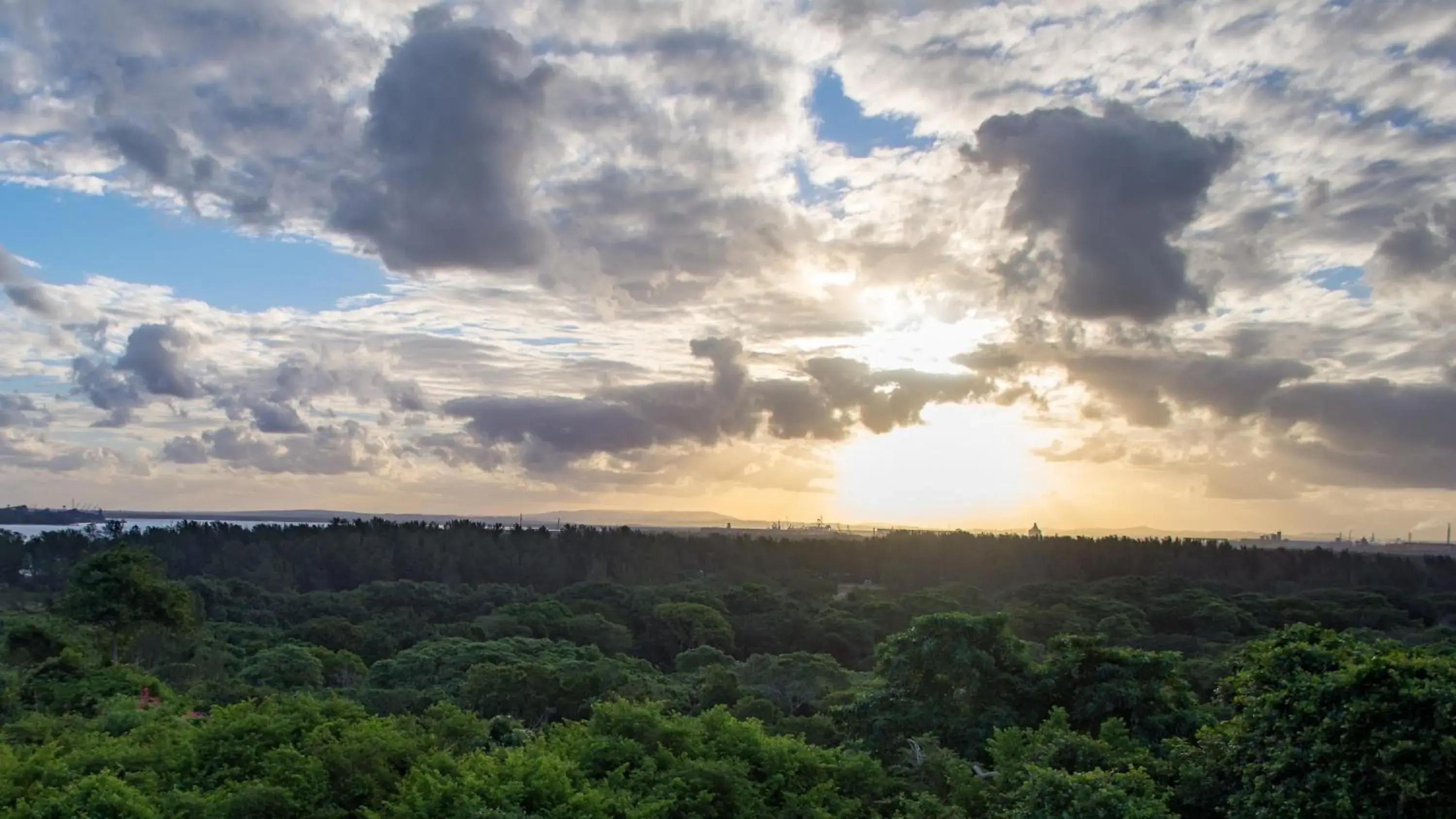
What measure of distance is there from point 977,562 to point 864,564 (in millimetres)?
13172

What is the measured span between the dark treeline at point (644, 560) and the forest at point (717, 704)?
15.8m

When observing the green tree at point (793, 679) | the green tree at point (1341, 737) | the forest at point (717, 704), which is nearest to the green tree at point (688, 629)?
the forest at point (717, 704)

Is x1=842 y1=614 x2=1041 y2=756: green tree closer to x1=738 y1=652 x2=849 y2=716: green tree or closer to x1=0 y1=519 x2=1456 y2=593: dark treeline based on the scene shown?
x1=738 y1=652 x2=849 y2=716: green tree

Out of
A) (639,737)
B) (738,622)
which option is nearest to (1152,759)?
(639,737)

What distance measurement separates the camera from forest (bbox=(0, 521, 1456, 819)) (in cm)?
1205

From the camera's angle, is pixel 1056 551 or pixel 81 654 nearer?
pixel 81 654

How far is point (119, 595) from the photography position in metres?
33.6

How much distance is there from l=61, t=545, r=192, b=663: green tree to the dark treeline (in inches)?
1944

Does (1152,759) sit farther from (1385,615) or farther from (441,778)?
(1385,615)

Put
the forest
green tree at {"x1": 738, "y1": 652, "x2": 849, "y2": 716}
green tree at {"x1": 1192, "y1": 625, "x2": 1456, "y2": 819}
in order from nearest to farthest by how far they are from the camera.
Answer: green tree at {"x1": 1192, "y1": 625, "x2": 1456, "y2": 819}, the forest, green tree at {"x1": 738, "y1": 652, "x2": 849, "y2": 716}

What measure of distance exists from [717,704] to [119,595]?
21874 millimetres

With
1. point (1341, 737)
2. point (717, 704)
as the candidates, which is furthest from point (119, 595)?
point (1341, 737)

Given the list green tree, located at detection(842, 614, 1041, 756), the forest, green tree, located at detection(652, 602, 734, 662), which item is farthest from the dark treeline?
green tree, located at detection(842, 614, 1041, 756)

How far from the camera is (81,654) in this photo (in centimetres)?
3019
